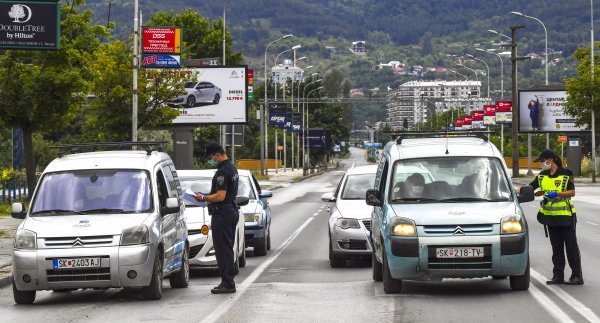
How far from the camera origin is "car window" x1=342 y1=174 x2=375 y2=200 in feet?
64.8

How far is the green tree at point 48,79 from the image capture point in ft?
106

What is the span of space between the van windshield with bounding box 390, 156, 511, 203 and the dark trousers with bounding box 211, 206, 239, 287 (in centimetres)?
200

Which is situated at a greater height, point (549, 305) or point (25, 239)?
point (25, 239)

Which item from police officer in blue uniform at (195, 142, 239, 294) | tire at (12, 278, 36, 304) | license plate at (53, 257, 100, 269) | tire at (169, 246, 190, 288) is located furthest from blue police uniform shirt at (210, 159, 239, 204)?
tire at (12, 278, 36, 304)

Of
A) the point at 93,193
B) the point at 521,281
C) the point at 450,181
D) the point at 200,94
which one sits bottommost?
the point at 521,281

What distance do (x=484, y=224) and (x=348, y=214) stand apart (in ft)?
18.0

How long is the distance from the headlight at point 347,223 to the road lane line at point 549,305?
4.28 meters

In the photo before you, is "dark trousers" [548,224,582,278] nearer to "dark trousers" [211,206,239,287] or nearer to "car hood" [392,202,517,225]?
"car hood" [392,202,517,225]

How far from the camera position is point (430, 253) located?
43.2 ft

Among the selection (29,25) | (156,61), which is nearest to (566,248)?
(29,25)

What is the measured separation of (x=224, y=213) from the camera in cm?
1436

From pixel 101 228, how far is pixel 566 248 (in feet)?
18.6

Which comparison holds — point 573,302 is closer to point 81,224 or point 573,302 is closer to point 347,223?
point 81,224

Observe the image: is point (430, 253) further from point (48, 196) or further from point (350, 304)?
point (48, 196)
